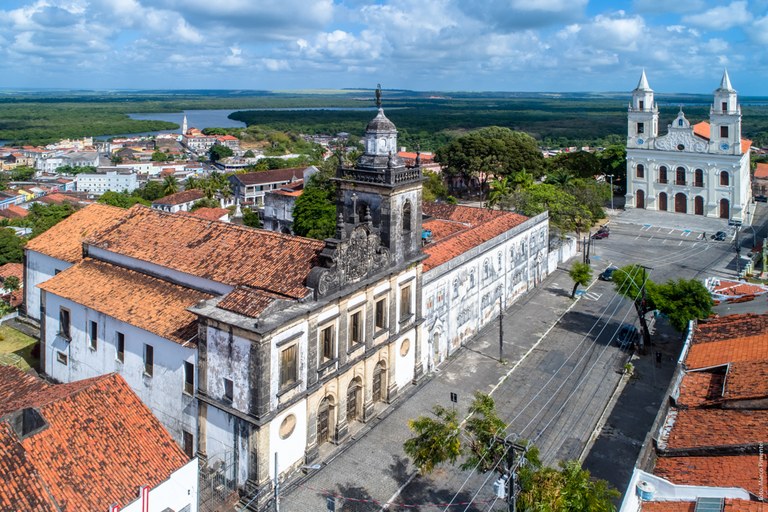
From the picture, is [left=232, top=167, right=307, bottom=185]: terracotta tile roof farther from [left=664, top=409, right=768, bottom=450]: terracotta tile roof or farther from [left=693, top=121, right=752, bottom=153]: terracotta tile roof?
[left=664, top=409, right=768, bottom=450]: terracotta tile roof

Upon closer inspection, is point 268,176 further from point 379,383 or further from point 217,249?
point 379,383

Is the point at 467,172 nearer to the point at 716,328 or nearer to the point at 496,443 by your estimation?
the point at 716,328

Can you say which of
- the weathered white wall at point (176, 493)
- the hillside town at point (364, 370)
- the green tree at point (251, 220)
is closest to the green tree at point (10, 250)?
the hillside town at point (364, 370)

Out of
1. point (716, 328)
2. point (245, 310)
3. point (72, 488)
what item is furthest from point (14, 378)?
point (716, 328)

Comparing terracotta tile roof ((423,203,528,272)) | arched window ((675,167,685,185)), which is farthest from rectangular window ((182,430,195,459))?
arched window ((675,167,685,185))

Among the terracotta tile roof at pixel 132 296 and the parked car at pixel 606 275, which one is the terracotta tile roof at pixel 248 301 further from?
the parked car at pixel 606 275

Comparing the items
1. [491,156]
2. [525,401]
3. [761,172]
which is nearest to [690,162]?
[491,156]

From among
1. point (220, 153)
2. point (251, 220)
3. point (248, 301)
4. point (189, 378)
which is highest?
point (220, 153)
